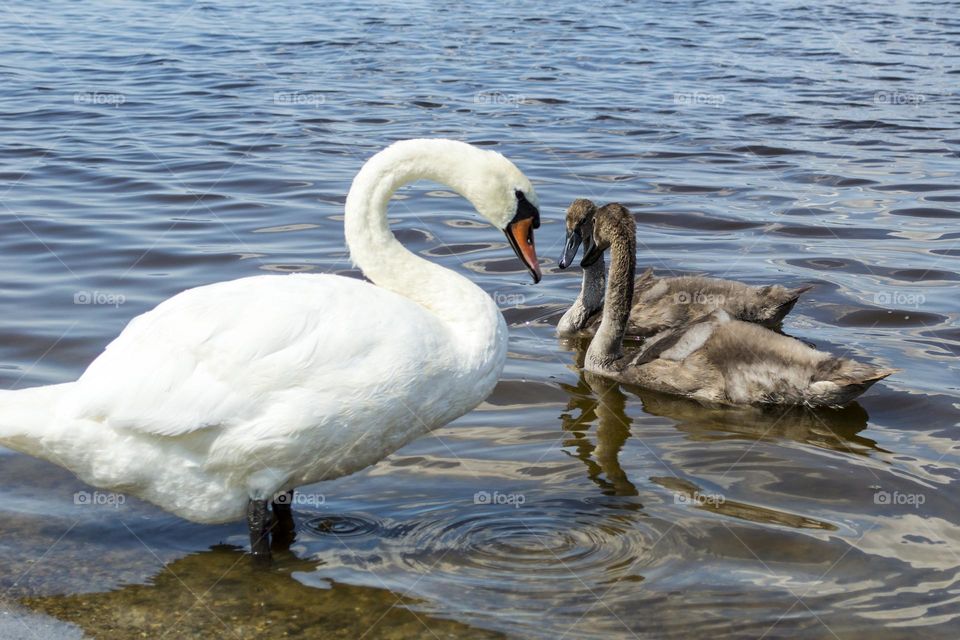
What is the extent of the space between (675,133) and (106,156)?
6508mm

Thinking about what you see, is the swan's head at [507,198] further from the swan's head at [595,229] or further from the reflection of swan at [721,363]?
the swan's head at [595,229]

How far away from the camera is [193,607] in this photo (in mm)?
5195

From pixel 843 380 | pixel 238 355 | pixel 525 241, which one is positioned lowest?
pixel 843 380

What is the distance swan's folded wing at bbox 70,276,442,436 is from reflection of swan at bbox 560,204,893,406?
2915 millimetres

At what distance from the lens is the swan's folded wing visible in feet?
16.4

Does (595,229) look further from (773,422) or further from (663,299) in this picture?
(773,422)

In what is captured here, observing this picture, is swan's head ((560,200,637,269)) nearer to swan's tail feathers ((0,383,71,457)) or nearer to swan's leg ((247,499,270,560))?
swan's leg ((247,499,270,560))

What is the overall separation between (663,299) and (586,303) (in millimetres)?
587

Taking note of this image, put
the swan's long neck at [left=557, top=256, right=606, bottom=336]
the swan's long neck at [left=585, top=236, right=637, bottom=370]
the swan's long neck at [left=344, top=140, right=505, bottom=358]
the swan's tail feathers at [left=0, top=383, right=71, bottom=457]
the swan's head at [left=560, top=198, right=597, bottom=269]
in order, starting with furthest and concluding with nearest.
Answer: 1. the swan's head at [left=560, top=198, right=597, bottom=269]
2. the swan's long neck at [left=557, top=256, right=606, bottom=336]
3. the swan's long neck at [left=585, top=236, right=637, bottom=370]
4. the swan's long neck at [left=344, top=140, right=505, bottom=358]
5. the swan's tail feathers at [left=0, top=383, right=71, bottom=457]

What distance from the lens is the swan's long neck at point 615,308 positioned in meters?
8.27

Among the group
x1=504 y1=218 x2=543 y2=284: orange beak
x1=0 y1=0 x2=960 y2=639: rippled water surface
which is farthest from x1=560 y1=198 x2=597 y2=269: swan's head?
x1=504 y1=218 x2=543 y2=284: orange beak

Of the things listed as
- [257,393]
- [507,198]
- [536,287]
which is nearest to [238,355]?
[257,393]

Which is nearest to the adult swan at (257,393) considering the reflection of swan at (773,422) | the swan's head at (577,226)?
the reflection of swan at (773,422)

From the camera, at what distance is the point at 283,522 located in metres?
5.83
